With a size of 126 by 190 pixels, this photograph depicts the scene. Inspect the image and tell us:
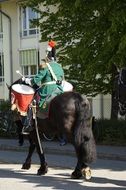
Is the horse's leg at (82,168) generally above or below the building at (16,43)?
below

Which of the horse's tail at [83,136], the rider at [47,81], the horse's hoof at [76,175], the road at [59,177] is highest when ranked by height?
the rider at [47,81]

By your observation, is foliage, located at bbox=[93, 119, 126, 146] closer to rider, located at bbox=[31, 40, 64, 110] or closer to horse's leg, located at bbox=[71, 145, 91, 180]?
rider, located at bbox=[31, 40, 64, 110]

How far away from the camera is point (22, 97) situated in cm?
1161

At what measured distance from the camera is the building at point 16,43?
1505 inches

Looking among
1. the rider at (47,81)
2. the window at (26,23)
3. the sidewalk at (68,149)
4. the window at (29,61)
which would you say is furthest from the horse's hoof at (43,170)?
the window at (26,23)

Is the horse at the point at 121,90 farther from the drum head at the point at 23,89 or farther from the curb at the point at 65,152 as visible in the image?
the curb at the point at 65,152

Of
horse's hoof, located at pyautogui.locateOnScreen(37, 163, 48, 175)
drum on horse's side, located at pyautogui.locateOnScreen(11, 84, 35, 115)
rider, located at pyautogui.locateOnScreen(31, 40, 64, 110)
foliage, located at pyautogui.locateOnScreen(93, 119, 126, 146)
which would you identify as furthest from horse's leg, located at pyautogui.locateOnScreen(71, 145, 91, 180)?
foliage, located at pyautogui.locateOnScreen(93, 119, 126, 146)

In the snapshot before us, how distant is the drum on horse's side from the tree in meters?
5.54

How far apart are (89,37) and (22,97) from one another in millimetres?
7257

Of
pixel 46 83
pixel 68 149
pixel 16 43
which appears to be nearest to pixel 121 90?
pixel 46 83

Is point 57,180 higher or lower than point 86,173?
lower

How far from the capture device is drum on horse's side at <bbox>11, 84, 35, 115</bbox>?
38.1 feet

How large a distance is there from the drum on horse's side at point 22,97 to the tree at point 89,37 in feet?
18.2

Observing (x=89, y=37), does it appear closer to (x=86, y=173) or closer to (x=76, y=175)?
(x=76, y=175)
